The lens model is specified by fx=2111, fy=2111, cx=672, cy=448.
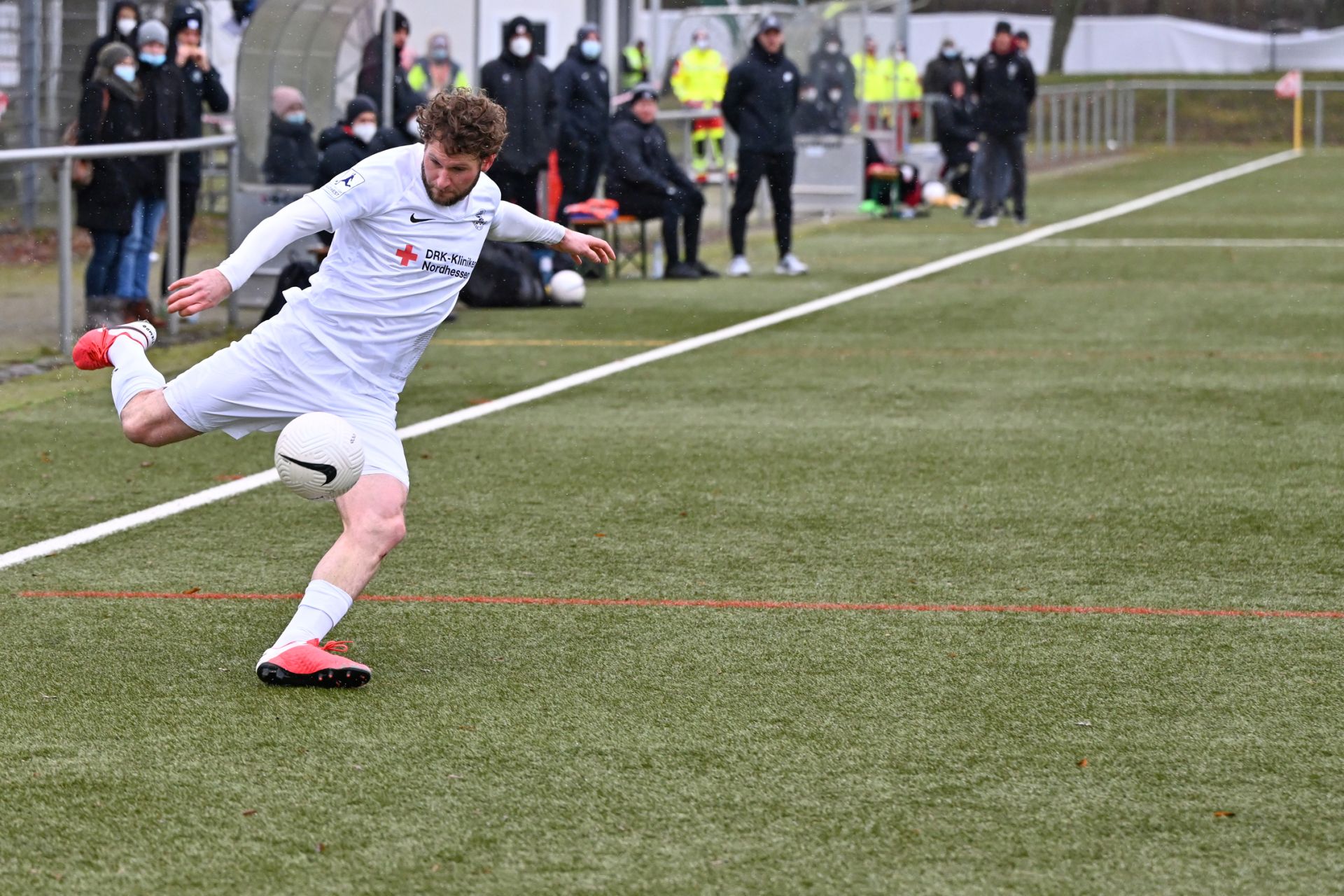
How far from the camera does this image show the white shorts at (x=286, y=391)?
5.75 m

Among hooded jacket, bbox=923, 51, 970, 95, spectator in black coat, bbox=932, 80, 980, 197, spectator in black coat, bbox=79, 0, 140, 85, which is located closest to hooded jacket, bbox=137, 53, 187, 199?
spectator in black coat, bbox=79, 0, 140, 85

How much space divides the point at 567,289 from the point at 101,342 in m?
9.56

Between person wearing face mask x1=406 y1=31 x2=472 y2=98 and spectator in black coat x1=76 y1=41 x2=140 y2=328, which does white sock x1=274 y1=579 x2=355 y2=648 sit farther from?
person wearing face mask x1=406 y1=31 x2=472 y2=98

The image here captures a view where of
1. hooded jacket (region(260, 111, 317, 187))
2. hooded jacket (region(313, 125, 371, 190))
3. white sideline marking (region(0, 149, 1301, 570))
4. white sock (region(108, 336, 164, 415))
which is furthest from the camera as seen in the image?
hooded jacket (region(260, 111, 317, 187))

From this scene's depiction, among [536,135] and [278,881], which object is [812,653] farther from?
[536,135]

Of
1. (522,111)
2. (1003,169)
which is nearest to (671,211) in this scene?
(522,111)

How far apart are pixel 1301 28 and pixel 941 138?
31.8 meters

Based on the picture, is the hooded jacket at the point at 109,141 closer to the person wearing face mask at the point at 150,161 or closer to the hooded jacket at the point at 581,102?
the person wearing face mask at the point at 150,161

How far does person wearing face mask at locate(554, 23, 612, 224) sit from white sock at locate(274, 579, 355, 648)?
12011 millimetres

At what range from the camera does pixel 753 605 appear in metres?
6.57

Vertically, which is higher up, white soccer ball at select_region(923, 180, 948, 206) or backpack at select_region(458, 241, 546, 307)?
white soccer ball at select_region(923, 180, 948, 206)

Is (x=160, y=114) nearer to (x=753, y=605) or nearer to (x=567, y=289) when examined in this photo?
(x=567, y=289)

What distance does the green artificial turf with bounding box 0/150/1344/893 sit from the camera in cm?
427

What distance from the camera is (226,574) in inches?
275
